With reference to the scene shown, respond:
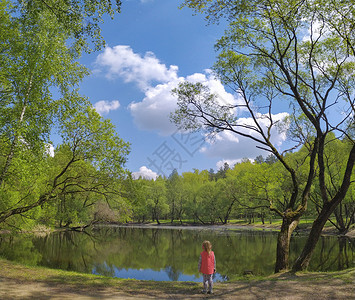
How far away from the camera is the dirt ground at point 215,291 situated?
966 cm

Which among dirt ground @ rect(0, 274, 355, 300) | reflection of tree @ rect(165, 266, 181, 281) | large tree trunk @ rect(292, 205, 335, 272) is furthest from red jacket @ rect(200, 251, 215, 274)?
reflection of tree @ rect(165, 266, 181, 281)

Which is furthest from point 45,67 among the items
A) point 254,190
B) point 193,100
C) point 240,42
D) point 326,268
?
point 326,268

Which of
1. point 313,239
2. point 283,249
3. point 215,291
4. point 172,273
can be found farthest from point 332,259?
point 215,291

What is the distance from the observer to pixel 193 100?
1767 cm

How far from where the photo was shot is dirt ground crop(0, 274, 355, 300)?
9.66 metres

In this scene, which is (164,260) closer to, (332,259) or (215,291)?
(332,259)

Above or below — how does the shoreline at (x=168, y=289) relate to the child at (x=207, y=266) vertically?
below

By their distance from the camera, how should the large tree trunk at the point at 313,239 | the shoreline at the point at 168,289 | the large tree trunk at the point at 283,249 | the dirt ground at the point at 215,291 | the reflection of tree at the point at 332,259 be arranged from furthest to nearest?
the reflection of tree at the point at 332,259
the large tree trunk at the point at 283,249
the large tree trunk at the point at 313,239
the shoreline at the point at 168,289
the dirt ground at the point at 215,291

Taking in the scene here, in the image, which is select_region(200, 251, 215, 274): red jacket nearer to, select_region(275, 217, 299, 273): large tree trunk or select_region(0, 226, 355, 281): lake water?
select_region(275, 217, 299, 273): large tree trunk

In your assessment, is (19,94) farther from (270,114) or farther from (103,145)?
(270,114)

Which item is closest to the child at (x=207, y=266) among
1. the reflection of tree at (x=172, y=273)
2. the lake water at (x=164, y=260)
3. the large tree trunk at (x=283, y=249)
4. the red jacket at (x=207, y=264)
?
the red jacket at (x=207, y=264)

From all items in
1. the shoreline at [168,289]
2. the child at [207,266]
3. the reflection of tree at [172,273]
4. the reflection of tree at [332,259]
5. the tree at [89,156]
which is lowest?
the reflection of tree at [172,273]

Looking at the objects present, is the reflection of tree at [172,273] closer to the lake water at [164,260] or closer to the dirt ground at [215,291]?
the lake water at [164,260]

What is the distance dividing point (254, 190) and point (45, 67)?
15.0 meters
